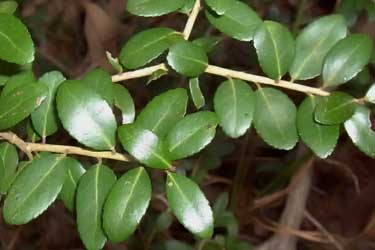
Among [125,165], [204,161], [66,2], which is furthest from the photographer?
[66,2]

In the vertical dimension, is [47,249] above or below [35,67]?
below

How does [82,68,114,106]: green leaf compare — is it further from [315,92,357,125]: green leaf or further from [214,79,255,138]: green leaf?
[315,92,357,125]: green leaf

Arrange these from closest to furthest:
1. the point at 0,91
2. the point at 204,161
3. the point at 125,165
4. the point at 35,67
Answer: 1. the point at 0,91
2. the point at 125,165
3. the point at 204,161
4. the point at 35,67

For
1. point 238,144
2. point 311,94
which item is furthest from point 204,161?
point 311,94

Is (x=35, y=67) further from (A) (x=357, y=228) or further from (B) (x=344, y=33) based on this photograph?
(B) (x=344, y=33)

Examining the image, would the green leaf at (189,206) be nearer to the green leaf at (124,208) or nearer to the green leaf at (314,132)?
the green leaf at (124,208)

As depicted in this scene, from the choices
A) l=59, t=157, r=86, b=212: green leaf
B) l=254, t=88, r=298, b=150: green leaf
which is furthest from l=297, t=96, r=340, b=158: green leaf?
l=59, t=157, r=86, b=212: green leaf

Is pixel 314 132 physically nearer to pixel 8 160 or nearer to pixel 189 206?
pixel 189 206
